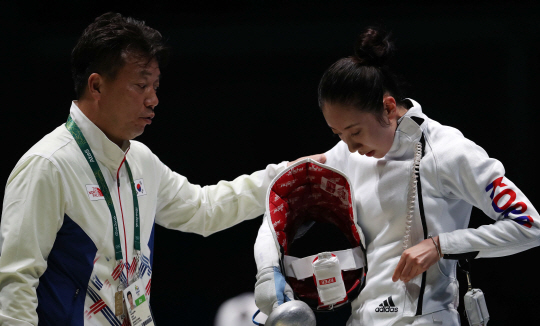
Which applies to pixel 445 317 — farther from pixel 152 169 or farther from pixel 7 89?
pixel 7 89

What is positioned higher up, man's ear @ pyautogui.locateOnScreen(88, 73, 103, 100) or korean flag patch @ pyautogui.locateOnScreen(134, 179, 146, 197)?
man's ear @ pyautogui.locateOnScreen(88, 73, 103, 100)

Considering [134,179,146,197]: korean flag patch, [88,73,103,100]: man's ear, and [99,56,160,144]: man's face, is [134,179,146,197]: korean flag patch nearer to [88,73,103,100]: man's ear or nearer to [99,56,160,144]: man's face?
[99,56,160,144]: man's face

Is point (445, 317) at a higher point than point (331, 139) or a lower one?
lower

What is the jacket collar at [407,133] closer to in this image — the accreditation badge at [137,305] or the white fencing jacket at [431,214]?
the white fencing jacket at [431,214]

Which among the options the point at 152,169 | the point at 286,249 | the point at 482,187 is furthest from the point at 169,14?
the point at 482,187

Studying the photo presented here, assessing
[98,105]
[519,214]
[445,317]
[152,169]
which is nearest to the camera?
[519,214]

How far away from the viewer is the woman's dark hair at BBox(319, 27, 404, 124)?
5.28 feet

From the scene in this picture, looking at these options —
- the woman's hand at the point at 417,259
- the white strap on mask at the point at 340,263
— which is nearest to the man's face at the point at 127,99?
the white strap on mask at the point at 340,263

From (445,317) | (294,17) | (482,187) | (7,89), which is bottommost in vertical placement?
(445,317)

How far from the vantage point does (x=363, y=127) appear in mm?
1636

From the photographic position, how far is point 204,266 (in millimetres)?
3020

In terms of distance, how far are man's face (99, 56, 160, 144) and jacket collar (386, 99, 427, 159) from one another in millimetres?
779

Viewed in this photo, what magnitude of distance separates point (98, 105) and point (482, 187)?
1.15 meters

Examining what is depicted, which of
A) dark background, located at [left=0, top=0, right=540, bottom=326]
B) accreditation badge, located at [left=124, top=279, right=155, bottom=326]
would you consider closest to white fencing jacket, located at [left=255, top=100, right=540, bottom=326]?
accreditation badge, located at [left=124, top=279, right=155, bottom=326]
